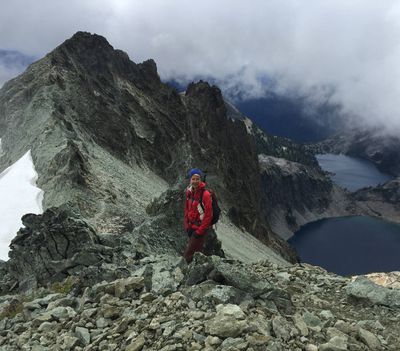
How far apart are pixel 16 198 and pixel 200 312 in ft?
125

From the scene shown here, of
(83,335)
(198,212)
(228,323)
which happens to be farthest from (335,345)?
(198,212)

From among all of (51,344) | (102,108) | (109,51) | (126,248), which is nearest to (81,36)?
(109,51)

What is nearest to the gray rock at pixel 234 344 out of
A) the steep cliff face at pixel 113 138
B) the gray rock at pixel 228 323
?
the gray rock at pixel 228 323

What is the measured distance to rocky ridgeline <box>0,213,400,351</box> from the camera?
12.6m

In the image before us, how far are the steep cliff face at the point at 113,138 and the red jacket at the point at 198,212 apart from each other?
34.9ft

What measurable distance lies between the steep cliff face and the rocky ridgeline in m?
12.3

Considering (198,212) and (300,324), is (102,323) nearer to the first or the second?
(300,324)

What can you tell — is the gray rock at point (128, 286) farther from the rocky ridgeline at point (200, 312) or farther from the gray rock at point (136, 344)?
the gray rock at point (136, 344)

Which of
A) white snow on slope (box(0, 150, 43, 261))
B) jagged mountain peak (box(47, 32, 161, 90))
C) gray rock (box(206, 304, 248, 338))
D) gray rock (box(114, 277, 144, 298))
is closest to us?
gray rock (box(206, 304, 248, 338))

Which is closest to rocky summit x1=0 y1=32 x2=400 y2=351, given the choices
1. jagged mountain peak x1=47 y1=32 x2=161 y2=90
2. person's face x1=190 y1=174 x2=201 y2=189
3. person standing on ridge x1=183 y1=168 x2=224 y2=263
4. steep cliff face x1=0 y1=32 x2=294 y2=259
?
steep cliff face x1=0 y1=32 x2=294 y2=259

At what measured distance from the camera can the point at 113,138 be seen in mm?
83875

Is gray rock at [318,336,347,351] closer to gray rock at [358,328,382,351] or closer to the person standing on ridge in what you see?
gray rock at [358,328,382,351]

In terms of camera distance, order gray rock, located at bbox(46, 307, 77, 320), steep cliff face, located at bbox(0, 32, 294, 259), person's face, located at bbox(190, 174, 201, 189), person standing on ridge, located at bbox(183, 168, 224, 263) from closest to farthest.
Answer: gray rock, located at bbox(46, 307, 77, 320)
person's face, located at bbox(190, 174, 201, 189)
person standing on ridge, located at bbox(183, 168, 224, 263)
steep cliff face, located at bbox(0, 32, 294, 259)

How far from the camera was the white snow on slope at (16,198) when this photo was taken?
39838mm
